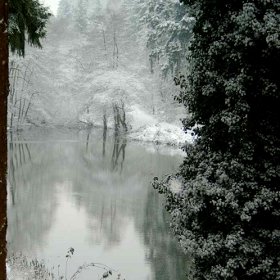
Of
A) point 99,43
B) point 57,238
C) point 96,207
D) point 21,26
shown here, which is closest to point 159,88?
point 99,43

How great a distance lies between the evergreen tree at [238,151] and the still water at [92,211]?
6525mm

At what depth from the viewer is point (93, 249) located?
17516 millimetres

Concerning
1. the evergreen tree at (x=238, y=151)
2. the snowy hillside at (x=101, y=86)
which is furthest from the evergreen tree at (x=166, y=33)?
the evergreen tree at (x=238, y=151)

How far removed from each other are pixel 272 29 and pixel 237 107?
1.44 metres

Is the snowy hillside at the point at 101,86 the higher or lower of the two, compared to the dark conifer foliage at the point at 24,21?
lower

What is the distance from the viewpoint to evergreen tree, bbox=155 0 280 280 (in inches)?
328

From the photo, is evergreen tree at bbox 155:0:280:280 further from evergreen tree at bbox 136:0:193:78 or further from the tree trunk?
evergreen tree at bbox 136:0:193:78

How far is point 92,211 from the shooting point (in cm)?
2258

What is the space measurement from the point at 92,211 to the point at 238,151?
1471cm

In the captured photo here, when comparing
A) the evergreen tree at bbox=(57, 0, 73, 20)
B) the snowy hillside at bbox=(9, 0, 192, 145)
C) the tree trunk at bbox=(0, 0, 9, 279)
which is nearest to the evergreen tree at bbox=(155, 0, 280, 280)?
the tree trunk at bbox=(0, 0, 9, 279)

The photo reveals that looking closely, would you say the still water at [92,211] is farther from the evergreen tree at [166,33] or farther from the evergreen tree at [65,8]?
the evergreen tree at [65,8]

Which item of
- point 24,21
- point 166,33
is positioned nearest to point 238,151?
point 24,21

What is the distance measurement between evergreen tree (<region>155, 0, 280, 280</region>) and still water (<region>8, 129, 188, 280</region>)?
257 inches

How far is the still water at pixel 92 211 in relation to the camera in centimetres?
1638
